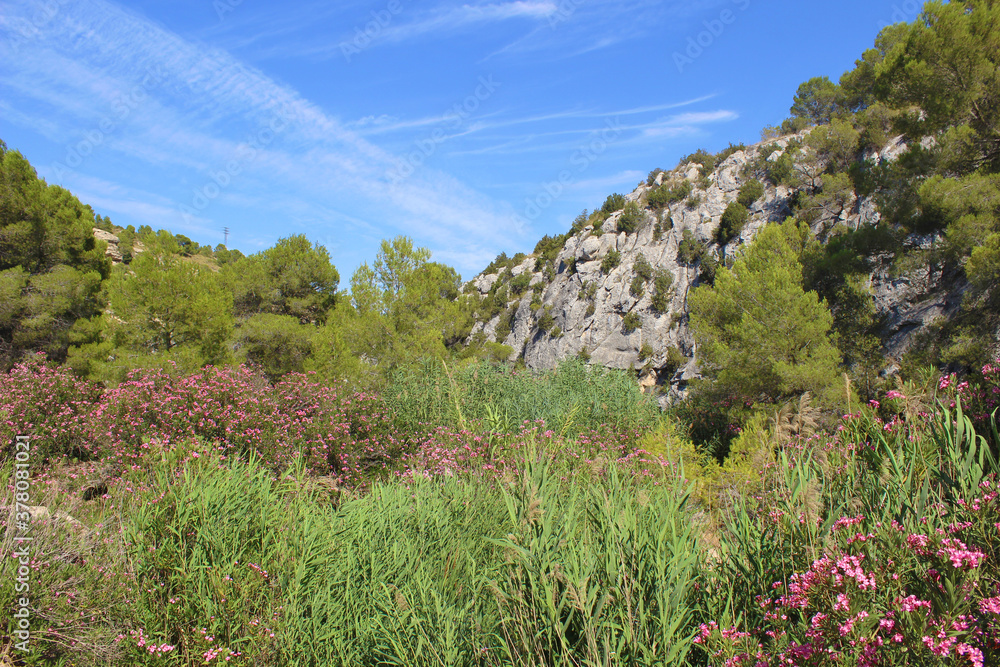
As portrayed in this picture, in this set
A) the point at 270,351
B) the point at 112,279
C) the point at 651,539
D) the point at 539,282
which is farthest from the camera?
the point at 539,282

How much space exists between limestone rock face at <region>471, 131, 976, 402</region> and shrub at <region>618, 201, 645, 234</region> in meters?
0.40

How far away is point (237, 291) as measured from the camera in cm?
1709

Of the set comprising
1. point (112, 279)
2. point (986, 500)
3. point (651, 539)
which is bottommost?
point (651, 539)

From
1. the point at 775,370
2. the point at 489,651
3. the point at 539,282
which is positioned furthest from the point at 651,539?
the point at 539,282

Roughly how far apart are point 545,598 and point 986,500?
1373 millimetres

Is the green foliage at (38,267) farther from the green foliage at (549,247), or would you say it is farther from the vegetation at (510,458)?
the green foliage at (549,247)

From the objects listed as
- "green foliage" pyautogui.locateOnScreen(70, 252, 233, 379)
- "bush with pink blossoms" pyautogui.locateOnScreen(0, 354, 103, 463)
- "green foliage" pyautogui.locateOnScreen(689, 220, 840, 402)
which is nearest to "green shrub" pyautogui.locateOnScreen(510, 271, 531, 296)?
"green foliage" pyautogui.locateOnScreen(689, 220, 840, 402)

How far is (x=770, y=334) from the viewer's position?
11.1 metres

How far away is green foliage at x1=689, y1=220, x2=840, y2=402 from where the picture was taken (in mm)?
10516

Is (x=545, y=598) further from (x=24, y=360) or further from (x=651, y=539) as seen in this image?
(x=24, y=360)

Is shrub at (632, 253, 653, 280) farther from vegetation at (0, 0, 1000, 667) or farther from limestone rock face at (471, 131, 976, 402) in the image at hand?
vegetation at (0, 0, 1000, 667)

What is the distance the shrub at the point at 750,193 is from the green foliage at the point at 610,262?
358 inches

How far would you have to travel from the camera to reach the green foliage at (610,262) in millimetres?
38594

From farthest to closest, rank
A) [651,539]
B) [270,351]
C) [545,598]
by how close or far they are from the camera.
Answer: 1. [270,351]
2. [651,539]
3. [545,598]
